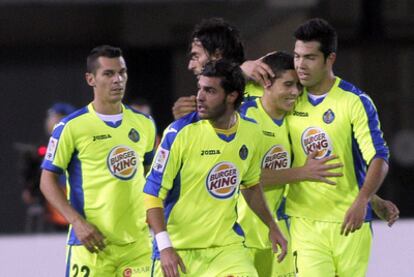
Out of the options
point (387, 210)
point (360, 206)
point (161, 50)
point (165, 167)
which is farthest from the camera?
point (161, 50)

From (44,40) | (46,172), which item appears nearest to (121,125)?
(46,172)

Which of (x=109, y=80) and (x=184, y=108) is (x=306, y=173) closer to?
(x=184, y=108)

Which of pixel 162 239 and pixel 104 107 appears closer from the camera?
pixel 162 239

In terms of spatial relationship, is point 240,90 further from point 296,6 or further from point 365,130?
point 296,6

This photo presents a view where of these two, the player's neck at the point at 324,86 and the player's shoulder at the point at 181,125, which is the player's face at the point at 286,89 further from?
the player's shoulder at the point at 181,125

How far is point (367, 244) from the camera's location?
25.7ft

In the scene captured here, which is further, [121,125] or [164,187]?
[121,125]

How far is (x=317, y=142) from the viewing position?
304 inches

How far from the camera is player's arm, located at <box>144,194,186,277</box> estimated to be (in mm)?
6645

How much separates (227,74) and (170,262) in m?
0.98

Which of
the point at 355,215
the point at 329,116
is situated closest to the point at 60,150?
the point at 329,116

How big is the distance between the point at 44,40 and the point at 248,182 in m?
5.82

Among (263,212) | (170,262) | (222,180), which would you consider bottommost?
(170,262)

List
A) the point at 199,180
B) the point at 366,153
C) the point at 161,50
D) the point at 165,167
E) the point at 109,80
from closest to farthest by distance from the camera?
the point at 165,167 < the point at 199,180 < the point at 366,153 < the point at 109,80 < the point at 161,50
